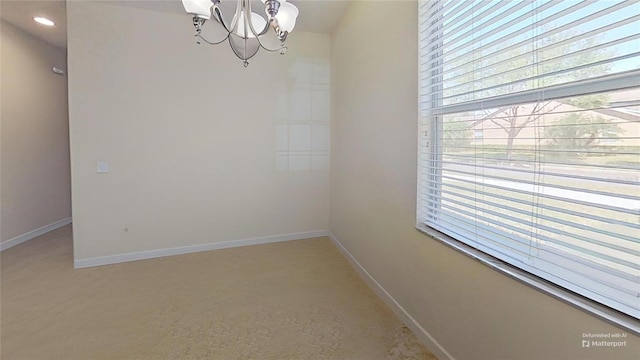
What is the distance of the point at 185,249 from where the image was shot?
11.0 feet

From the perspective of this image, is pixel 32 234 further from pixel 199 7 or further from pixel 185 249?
pixel 199 7

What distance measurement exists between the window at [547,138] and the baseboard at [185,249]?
2413 millimetres

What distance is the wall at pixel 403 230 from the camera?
115cm

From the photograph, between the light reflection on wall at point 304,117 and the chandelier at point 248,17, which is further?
the light reflection on wall at point 304,117

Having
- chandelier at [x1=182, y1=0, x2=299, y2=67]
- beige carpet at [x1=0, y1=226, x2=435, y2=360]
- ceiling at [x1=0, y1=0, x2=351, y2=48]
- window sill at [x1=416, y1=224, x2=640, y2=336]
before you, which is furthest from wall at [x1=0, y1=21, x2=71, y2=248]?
window sill at [x1=416, y1=224, x2=640, y2=336]

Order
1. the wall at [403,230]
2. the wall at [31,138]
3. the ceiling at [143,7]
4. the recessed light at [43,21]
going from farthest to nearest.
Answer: the wall at [31,138], the recessed light at [43,21], the ceiling at [143,7], the wall at [403,230]

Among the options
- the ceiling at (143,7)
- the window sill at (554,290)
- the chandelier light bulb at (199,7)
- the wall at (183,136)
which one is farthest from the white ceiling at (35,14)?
the window sill at (554,290)

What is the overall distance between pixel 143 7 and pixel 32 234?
340 cm

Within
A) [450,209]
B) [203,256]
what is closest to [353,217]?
[450,209]

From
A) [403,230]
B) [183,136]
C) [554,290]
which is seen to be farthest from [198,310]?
[554,290]

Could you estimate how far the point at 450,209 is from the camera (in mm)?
1667

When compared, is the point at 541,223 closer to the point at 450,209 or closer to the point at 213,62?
the point at 450,209

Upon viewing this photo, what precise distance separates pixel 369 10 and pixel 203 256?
122 inches

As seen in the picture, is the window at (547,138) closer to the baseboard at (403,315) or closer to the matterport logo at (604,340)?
the matterport logo at (604,340)
